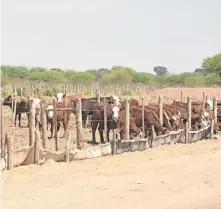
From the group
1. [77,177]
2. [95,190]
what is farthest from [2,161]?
[95,190]

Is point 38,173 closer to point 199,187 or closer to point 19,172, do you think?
point 19,172

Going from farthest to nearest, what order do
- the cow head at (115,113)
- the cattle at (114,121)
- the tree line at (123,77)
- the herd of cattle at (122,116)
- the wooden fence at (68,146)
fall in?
the tree line at (123,77), the herd of cattle at (122,116), the cow head at (115,113), the cattle at (114,121), the wooden fence at (68,146)

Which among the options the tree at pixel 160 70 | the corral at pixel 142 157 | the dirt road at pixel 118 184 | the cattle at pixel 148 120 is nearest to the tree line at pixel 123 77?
the tree at pixel 160 70

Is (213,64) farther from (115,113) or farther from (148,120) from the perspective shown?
(115,113)

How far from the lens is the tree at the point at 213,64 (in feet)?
272

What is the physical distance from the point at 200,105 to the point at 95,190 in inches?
682

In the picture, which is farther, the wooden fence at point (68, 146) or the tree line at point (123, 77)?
the tree line at point (123, 77)

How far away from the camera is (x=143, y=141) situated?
17.1 metres

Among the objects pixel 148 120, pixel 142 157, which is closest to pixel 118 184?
pixel 142 157

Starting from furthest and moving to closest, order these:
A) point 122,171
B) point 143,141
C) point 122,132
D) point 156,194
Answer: point 122,132 → point 143,141 → point 122,171 → point 156,194

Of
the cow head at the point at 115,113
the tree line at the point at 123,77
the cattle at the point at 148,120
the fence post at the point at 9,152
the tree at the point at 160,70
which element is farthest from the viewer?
the tree at the point at 160,70

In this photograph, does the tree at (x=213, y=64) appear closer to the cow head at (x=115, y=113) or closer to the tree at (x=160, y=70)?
the tree at (x=160, y=70)

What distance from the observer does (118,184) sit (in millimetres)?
11484

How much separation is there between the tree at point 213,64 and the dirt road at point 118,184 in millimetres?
69078
